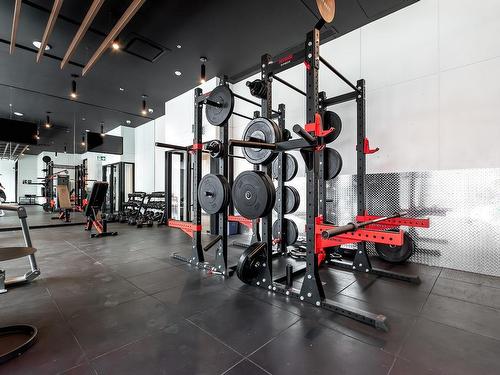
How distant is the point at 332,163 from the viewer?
343 centimetres

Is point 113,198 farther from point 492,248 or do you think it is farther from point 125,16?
point 492,248

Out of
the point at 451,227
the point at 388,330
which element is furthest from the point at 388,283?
the point at 451,227

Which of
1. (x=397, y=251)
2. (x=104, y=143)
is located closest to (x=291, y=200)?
(x=397, y=251)

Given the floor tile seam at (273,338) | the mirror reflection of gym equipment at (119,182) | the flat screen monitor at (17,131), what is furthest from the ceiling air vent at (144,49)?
the mirror reflection of gym equipment at (119,182)

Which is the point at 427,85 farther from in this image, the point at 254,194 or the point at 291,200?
the point at 254,194

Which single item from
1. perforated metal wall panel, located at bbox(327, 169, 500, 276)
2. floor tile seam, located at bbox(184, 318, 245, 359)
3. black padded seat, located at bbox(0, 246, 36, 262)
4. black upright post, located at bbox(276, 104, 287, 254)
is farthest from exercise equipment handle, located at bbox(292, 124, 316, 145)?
perforated metal wall panel, located at bbox(327, 169, 500, 276)

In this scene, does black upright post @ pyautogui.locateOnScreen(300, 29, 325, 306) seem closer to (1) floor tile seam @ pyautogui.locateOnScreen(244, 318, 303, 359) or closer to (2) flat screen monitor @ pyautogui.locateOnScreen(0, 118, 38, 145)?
(1) floor tile seam @ pyautogui.locateOnScreen(244, 318, 303, 359)

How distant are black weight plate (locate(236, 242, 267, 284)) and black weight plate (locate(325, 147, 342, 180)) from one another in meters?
1.51

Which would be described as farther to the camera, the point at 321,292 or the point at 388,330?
the point at 321,292

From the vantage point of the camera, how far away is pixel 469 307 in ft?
7.04

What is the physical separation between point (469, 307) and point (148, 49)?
6.10 meters

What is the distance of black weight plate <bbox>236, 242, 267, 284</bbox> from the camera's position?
253 cm

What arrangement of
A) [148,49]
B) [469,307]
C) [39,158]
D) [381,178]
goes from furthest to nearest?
[39,158] → [148,49] → [381,178] → [469,307]

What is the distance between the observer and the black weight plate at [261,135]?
263cm
